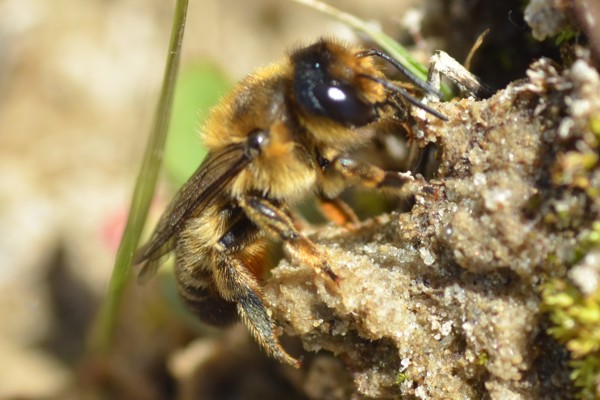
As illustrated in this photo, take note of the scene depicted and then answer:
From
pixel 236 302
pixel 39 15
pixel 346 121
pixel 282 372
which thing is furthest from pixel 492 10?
pixel 39 15

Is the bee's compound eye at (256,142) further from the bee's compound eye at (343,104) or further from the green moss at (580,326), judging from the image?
the green moss at (580,326)

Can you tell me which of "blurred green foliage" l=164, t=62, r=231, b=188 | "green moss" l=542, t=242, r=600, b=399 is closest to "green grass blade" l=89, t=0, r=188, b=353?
"blurred green foliage" l=164, t=62, r=231, b=188

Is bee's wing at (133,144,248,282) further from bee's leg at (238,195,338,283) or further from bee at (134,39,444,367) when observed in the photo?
bee's leg at (238,195,338,283)

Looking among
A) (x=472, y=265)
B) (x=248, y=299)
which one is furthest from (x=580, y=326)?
(x=248, y=299)

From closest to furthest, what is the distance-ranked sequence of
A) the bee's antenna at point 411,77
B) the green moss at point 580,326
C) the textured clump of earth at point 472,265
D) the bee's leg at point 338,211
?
the green moss at point 580,326 < the textured clump of earth at point 472,265 < the bee's antenna at point 411,77 < the bee's leg at point 338,211

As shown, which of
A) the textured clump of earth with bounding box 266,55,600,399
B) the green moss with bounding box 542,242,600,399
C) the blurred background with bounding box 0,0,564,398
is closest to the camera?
the green moss with bounding box 542,242,600,399

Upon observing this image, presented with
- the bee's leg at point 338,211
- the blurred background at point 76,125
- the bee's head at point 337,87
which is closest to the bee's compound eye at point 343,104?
the bee's head at point 337,87

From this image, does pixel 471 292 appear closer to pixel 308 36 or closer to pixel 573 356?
pixel 573 356
